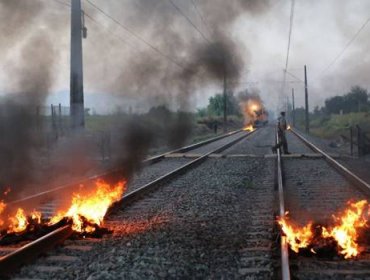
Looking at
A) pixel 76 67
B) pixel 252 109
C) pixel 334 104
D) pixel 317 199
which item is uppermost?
pixel 334 104

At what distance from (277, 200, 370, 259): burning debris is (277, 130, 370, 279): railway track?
116 mm

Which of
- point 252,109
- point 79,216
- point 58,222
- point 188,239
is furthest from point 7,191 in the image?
point 252,109

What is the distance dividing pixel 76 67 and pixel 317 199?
8.24 m

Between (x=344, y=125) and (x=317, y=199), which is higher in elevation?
(x=344, y=125)

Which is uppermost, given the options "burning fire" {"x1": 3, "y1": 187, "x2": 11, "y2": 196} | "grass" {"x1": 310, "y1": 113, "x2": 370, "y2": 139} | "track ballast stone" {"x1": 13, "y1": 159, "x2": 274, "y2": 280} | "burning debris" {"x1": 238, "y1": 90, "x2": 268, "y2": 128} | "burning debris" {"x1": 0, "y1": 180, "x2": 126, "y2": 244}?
"burning debris" {"x1": 238, "y1": 90, "x2": 268, "y2": 128}

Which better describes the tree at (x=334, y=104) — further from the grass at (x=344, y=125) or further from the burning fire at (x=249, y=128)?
the grass at (x=344, y=125)

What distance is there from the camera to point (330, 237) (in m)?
6.30

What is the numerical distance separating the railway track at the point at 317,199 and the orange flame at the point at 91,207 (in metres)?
3.05

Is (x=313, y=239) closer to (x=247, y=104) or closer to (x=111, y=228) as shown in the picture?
(x=111, y=228)

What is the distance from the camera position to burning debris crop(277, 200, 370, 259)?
5977 millimetres

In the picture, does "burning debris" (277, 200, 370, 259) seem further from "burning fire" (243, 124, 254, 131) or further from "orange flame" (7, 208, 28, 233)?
"burning fire" (243, 124, 254, 131)

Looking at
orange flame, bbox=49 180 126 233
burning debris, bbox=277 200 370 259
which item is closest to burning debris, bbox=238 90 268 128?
orange flame, bbox=49 180 126 233

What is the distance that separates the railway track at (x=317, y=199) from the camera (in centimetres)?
537

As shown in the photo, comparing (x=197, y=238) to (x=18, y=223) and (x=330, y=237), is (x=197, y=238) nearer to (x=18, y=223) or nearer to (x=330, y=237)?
(x=330, y=237)
